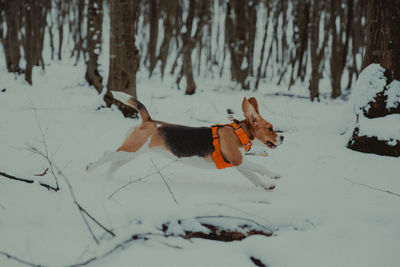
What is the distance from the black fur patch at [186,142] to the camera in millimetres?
3119

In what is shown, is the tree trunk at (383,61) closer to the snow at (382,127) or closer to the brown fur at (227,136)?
the snow at (382,127)

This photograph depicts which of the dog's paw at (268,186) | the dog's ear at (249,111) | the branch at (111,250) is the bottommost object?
the dog's paw at (268,186)

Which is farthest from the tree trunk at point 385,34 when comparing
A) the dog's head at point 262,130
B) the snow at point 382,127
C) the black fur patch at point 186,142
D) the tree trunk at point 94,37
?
the tree trunk at point 94,37

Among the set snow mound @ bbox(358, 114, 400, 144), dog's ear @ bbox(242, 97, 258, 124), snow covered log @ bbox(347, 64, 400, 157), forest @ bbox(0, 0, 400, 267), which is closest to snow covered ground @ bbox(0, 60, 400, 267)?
forest @ bbox(0, 0, 400, 267)

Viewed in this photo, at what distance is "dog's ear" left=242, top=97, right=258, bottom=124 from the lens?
3.14 m

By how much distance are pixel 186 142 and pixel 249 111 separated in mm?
717

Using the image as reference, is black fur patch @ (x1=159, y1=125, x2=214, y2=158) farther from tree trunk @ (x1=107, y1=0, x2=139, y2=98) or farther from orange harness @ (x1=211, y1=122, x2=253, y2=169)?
tree trunk @ (x1=107, y1=0, x2=139, y2=98)

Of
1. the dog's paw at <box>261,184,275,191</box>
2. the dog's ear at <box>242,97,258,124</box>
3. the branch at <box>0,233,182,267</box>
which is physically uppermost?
the dog's ear at <box>242,97,258,124</box>

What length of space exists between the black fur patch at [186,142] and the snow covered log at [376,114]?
7.44ft

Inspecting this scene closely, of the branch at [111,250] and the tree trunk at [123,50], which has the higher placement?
the tree trunk at [123,50]

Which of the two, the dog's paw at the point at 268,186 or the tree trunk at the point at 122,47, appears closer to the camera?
the dog's paw at the point at 268,186

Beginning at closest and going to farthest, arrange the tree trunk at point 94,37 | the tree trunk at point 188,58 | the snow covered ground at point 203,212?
the snow covered ground at point 203,212
the tree trunk at point 94,37
the tree trunk at point 188,58

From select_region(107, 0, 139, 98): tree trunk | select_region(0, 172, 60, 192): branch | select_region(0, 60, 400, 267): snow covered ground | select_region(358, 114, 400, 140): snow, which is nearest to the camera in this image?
select_region(0, 60, 400, 267): snow covered ground

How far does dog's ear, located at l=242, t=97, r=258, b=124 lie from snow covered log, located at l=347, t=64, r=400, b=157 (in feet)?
5.95
